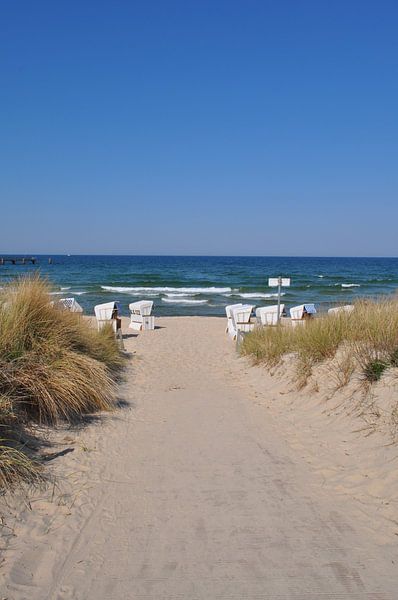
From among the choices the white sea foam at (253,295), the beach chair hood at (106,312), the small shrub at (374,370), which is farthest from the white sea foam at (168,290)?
the small shrub at (374,370)

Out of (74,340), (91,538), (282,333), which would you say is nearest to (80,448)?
(91,538)

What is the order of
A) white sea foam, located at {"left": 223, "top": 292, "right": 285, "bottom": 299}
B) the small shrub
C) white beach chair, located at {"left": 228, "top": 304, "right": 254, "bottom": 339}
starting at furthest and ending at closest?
white sea foam, located at {"left": 223, "top": 292, "right": 285, "bottom": 299} < white beach chair, located at {"left": 228, "top": 304, "right": 254, "bottom": 339} < the small shrub

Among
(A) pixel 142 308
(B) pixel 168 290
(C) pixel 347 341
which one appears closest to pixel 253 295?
(B) pixel 168 290

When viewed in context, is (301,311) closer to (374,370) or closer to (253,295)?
(374,370)

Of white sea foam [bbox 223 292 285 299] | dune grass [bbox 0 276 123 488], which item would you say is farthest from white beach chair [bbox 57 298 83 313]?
white sea foam [bbox 223 292 285 299]

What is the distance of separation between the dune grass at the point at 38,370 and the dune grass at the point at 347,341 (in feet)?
10.6

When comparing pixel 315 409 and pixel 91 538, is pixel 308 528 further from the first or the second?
pixel 315 409

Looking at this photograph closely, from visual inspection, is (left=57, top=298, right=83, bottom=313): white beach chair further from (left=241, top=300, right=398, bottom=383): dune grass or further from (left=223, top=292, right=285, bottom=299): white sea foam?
(left=223, top=292, right=285, bottom=299): white sea foam

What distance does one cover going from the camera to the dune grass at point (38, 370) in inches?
200

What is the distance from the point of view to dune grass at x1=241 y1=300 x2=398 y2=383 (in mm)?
6684

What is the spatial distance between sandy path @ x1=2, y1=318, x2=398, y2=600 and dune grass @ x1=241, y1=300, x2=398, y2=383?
1.58 m

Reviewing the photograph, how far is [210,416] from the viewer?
7188 millimetres

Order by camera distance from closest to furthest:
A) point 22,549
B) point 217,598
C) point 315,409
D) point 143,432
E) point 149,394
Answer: point 217,598
point 22,549
point 143,432
point 315,409
point 149,394

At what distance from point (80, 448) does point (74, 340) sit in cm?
260
